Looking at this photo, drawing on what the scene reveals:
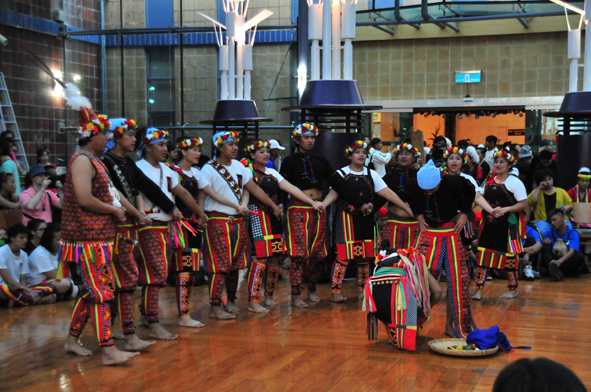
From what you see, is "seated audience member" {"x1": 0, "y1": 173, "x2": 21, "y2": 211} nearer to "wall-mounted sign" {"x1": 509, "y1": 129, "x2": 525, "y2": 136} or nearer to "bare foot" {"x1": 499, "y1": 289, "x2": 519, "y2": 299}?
"bare foot" {"x1": 499, "y1": 289, "x2": 519, "y2": 299}

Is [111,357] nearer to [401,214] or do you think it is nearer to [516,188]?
[401,214]

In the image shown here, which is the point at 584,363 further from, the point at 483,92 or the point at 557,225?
the point at 483,92

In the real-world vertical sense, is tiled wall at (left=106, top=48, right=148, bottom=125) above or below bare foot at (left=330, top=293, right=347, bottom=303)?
above

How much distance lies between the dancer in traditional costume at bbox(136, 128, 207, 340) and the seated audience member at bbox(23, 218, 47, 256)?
100 inches

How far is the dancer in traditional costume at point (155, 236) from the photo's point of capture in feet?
16.5

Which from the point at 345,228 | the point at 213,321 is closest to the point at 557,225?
the point at 345,228

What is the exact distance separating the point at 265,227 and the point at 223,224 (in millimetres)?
629

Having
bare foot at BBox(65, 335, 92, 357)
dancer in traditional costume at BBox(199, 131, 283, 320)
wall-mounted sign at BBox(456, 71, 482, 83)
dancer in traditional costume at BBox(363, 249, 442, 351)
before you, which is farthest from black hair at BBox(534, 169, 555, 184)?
wall-mounted sign at BBox(456, 71, 482, 83)

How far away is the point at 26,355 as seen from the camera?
4.76 m

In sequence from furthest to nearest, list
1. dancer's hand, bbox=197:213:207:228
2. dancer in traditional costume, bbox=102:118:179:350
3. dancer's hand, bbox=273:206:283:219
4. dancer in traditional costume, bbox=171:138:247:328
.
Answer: dancer's hand, bbox=273:206:283:219
dancer's hand, bbox=197:213:207:228
dancer in traditional costume, bbox=171:138:247:328
dancer in traditional costume, bbox=102:118:179:350

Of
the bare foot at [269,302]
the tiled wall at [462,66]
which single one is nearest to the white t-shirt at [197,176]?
the bare foot at [269,302]

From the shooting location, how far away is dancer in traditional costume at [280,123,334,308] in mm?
6398

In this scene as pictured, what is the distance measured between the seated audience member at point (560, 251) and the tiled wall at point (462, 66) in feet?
23.5

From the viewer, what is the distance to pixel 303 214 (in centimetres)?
640
